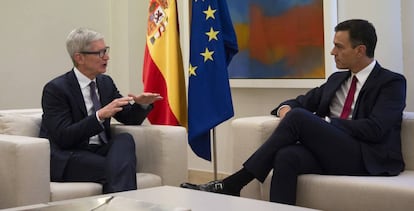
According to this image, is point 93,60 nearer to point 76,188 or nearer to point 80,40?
point 80,40

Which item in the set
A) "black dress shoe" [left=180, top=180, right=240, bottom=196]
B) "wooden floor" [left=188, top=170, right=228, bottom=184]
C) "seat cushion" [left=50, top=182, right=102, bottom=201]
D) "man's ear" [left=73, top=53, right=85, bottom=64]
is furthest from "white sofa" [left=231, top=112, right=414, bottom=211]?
"wooden floor" [left=188, top=170, right=228, bottom=184]

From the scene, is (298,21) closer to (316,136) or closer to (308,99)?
(308,99)

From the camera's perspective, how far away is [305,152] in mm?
2904

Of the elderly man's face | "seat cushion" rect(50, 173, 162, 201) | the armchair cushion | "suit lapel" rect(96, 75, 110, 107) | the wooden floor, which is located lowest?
the wooden floor

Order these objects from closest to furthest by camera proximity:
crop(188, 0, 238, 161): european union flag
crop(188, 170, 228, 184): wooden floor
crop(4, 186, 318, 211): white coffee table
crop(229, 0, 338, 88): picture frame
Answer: crop(4, 186, 318, 211): white coffee table < crop(188, 0, 238, 161): european union flag < crop(229, 0, 338, 88): picture frame < crop(188, 170, 228, 184): wooden floor

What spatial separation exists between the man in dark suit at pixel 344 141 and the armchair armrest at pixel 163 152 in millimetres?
313

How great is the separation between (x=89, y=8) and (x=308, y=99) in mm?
2564

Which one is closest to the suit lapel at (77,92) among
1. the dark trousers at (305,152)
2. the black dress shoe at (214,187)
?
the black dress shoe at (214,187)

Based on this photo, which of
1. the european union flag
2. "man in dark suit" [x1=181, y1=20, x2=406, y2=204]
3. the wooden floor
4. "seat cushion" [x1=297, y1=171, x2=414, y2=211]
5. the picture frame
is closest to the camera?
"seat cushion" [x1=297, y1=171, x2=414, y2=211]

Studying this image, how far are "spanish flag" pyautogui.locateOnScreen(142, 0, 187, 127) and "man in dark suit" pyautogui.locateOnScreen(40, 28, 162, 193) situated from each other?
511 millimetres

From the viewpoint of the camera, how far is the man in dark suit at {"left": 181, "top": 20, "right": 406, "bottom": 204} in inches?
112

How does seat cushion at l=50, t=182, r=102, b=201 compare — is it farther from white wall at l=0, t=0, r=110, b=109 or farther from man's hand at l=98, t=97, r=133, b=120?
white wall at l=0, t=0, r=110, b=109

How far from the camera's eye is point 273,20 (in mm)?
4242

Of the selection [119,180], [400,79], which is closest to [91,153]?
[119,180]
